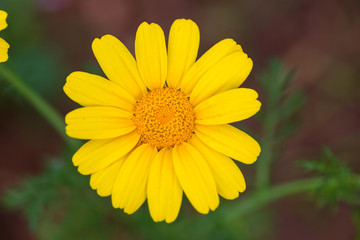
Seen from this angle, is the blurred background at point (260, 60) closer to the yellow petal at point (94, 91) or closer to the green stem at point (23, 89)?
the green stem at point (23, 89)

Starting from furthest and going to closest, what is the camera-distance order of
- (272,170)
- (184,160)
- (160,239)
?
(272,170) → (160,239) → (184,160)

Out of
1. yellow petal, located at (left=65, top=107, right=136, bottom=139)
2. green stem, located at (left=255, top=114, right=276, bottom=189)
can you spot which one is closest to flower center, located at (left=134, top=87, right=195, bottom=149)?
yellow petal, located at (left=65, top=107, right=136, bottom=139)

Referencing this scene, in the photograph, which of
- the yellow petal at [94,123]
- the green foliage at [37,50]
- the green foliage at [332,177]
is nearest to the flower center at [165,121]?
the yellow petal at [94,123]

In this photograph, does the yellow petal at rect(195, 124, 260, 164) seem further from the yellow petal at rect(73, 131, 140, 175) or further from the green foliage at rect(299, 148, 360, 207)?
the green foliage at rect(299, 148, 360, 207)

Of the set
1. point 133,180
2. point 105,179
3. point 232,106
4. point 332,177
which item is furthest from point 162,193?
point 332,177

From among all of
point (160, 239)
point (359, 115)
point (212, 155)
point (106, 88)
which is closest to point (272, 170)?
point (359, 115)

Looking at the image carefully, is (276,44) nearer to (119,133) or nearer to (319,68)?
(319,68)
